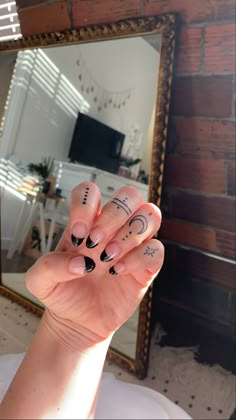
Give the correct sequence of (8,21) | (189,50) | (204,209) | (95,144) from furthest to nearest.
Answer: (204,209)
(189,50)
(95,144)
(8,21)

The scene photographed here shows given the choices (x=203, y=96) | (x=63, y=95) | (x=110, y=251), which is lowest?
(x=110, y=251)

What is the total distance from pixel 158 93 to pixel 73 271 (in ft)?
1.64

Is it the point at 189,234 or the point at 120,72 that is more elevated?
the point at 120,72

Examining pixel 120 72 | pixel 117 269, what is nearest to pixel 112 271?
pixel 117 269

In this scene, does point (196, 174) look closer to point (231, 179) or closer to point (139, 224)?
point (231, 179)

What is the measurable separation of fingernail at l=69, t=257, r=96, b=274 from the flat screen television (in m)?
0.27

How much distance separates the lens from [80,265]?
31 centimetres

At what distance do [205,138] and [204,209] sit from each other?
19cm

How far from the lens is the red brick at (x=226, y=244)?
801 millimetres

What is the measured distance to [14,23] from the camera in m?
0.51

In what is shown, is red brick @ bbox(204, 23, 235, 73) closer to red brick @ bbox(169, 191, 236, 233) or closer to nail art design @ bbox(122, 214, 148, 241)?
red brick @ bbox(169, 191, 236, 233)

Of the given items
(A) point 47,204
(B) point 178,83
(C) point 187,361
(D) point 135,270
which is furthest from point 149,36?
(C) point 187,361

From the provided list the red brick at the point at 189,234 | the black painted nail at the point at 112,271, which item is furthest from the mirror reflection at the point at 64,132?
the red brick at the point at 189,234

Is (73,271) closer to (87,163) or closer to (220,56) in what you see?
(87,163)
